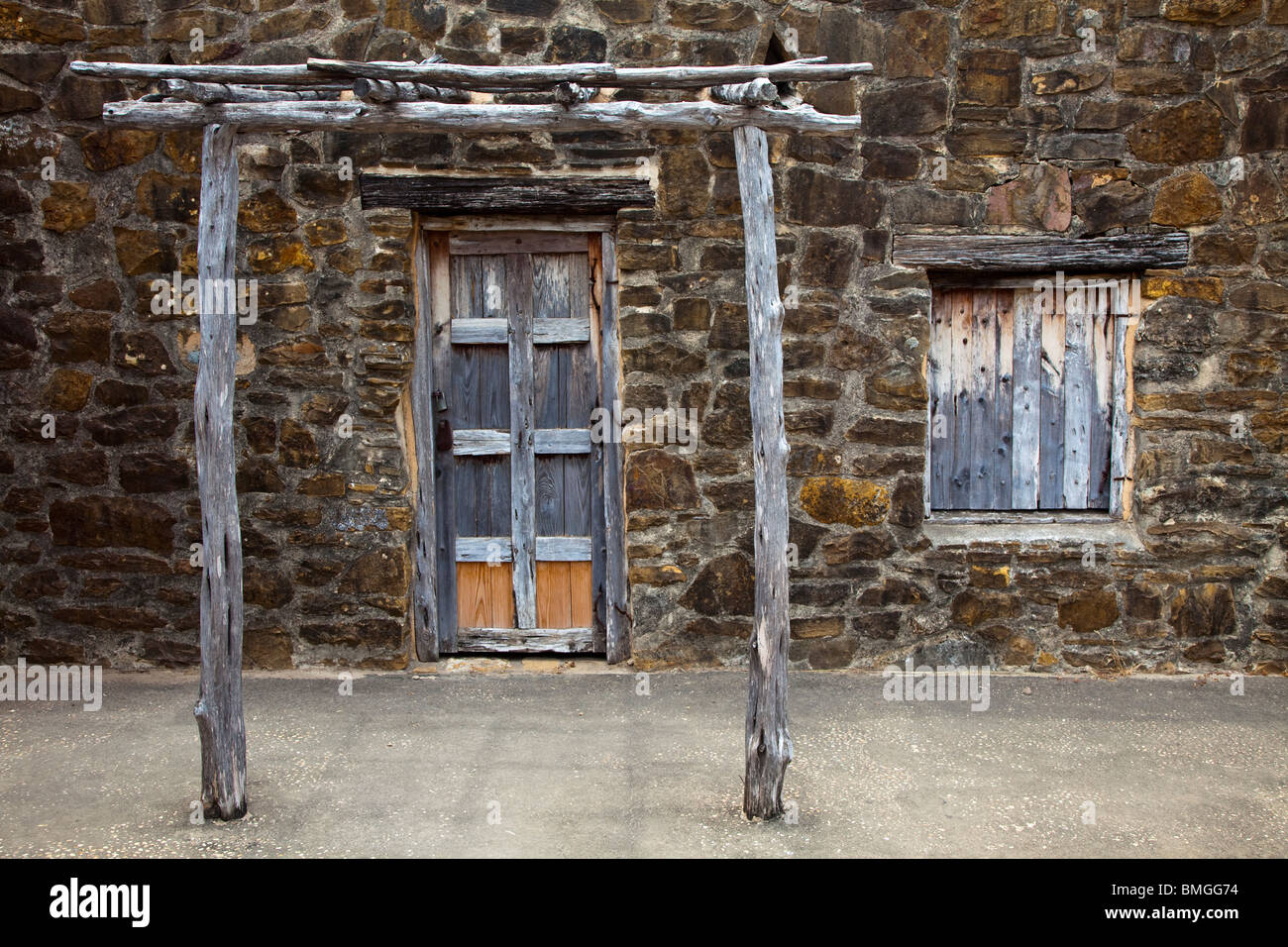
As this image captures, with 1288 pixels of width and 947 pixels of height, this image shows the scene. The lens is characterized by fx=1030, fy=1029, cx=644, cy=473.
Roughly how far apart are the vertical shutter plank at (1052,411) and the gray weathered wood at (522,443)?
2.63 m

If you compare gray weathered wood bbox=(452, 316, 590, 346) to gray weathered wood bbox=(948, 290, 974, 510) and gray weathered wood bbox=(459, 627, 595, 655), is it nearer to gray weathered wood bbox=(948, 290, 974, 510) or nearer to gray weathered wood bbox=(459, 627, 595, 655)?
gray weathered wood bbox=(459, 627, 595, 655)

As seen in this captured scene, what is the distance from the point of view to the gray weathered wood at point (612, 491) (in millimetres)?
5129

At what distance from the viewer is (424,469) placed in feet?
17.0

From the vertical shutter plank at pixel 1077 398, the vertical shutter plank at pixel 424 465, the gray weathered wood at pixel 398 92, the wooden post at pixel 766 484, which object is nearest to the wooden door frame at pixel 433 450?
the vertical shutter plank at pixel 424 465

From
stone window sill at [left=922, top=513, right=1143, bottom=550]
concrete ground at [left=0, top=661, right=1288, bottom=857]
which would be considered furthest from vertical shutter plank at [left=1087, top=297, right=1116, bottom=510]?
concrete ground at [left=0, top=661, right=1288, bottom=857]

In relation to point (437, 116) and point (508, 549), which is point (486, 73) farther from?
point (508, 549)

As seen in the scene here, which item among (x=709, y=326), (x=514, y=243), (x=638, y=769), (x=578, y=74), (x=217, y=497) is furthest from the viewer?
(x=514, y=243)

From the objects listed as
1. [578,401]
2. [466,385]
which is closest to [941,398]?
[578,401]

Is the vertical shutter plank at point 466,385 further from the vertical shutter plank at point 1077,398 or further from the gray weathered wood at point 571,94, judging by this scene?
the vertical shutter plank at point 1077,398

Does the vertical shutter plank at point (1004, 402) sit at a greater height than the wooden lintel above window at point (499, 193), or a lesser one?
lesser

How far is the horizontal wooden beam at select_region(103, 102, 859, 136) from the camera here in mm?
3533

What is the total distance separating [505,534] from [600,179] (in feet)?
6.04

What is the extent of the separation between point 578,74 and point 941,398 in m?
2.73

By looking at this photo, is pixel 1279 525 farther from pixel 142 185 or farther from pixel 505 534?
pixel 142 185
